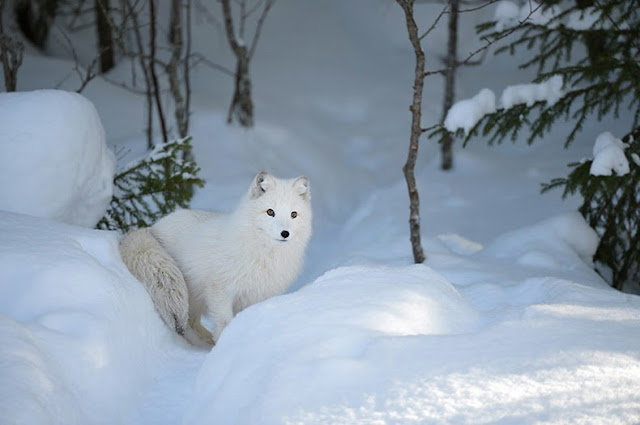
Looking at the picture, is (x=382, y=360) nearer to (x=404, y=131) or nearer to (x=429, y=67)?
(x=404, y=131)

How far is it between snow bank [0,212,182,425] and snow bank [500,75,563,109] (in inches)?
144

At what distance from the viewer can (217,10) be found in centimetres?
1359

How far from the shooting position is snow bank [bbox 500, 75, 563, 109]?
17.9 feet

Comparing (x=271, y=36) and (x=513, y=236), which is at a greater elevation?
(x=271, y=36)

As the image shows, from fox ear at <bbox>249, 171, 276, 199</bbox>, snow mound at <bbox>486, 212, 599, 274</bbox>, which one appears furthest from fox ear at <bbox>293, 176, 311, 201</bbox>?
snow mound at <bbox>486, 212, 599, 274</bbox>

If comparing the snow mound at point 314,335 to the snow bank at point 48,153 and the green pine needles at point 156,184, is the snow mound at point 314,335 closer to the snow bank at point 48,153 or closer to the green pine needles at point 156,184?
the snow bank at point 48,153

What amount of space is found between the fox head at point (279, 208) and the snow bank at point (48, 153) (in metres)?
1.47

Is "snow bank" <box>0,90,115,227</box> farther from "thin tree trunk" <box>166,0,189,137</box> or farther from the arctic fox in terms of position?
"thin tree trunk" <box>166,0,189,137</box>

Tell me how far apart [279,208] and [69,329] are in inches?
66.7

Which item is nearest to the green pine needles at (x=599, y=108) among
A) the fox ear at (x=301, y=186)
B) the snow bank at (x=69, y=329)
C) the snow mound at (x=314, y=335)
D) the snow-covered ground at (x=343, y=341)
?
the snow-covered ground at (x=343, y=341)

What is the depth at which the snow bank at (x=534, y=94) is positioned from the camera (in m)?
5.45

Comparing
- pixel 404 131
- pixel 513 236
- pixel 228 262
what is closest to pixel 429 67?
pixel 404 131

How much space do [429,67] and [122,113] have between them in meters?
5.74

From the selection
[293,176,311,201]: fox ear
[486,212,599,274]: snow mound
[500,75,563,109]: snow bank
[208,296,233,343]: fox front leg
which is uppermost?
[500,75,563,109]: snow bank
